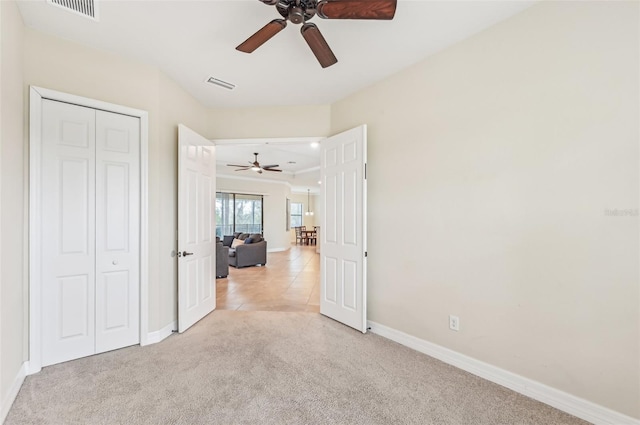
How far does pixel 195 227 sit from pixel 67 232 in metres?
1.12

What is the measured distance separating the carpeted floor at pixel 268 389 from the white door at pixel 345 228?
0.49 metres

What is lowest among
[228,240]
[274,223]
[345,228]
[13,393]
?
[13,393]

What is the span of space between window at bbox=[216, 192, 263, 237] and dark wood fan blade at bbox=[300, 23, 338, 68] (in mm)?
7784

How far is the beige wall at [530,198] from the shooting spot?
5.31 ft

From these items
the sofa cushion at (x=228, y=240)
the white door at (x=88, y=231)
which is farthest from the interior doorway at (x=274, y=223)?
the white door at (x=88, y=231)

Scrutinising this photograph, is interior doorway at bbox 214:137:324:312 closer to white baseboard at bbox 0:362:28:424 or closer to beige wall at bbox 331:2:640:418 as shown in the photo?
beige wall at bbox 331:2:640:418

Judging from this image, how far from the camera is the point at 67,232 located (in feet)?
7.70

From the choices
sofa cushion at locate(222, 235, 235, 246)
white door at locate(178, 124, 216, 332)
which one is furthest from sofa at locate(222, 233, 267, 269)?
white door at locate(178, 124, 216, 332)

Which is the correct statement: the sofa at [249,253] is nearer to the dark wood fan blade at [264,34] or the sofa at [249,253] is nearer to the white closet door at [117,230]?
the white closet door at [117,230]

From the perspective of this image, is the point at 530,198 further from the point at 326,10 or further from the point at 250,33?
the point at 250,33

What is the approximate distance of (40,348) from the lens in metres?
2.22

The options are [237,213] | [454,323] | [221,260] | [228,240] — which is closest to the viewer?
[454,323]

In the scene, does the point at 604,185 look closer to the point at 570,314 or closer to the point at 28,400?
the point at 570,314

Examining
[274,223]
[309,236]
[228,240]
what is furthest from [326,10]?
[309,236]
